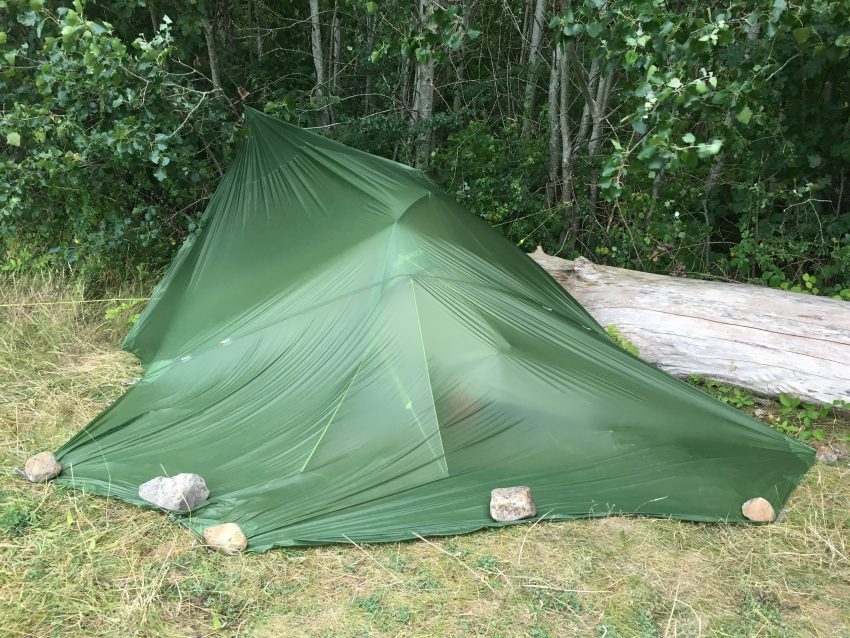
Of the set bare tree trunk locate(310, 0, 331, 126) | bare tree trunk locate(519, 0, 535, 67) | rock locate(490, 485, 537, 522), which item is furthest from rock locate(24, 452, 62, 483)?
bare tree trunk locate(519, 0, 535, 67)

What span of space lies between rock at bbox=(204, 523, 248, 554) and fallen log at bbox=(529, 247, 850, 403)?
246 centimetres

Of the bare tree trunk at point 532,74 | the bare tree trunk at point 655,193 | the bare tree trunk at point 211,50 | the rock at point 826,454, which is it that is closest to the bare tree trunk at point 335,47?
the bare tree trunk at point 211,50

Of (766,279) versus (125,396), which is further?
(766,279)

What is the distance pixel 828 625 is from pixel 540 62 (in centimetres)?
541

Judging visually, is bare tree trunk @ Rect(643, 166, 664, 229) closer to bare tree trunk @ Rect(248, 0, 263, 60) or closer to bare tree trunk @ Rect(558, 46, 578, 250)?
bare tree trunk @ Rect(558, 46, 578, 250)

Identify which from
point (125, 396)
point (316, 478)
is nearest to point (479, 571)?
point (316, 478)

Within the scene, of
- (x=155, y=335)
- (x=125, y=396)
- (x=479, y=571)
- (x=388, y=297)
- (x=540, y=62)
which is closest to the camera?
(x=479, y=571)

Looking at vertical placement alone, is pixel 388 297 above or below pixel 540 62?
below

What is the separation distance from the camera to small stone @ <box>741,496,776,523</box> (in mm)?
2656

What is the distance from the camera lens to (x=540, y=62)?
642cm

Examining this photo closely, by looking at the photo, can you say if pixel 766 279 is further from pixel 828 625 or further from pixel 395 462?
pixel 395 462

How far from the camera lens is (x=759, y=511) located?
2.66 meters

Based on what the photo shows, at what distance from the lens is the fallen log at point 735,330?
347cm

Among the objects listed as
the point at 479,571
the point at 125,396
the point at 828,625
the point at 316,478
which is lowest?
the point at 828,625
